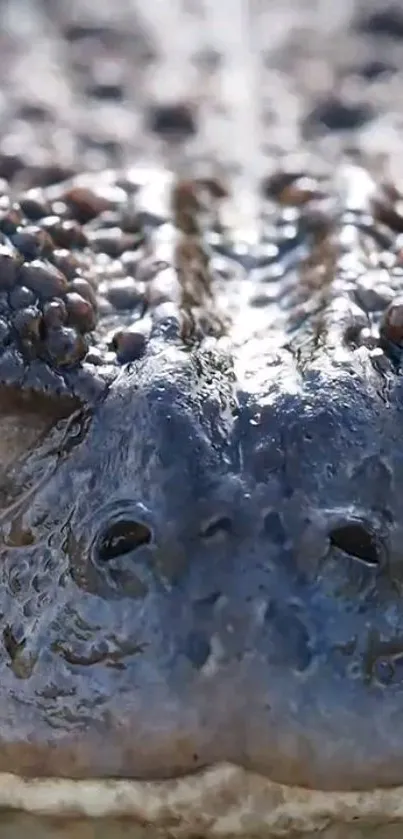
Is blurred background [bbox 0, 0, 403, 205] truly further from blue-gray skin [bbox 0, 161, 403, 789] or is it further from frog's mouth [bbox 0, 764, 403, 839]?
frog's mouth [bbox 0, 764, 403, 839]

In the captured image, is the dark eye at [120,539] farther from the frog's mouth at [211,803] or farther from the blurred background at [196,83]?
the blurred background at [196,83]

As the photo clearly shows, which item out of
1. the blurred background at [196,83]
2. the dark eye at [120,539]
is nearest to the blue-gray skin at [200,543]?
the dark eye at [120,539]

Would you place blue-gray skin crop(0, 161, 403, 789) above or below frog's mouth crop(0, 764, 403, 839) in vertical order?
above

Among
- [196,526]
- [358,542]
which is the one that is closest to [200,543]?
[196,526]

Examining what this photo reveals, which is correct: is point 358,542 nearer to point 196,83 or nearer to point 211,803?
point 211,803

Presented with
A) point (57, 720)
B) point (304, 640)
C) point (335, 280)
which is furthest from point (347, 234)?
point (57, 720)

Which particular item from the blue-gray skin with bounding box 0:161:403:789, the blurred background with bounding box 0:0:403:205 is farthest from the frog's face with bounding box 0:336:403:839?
the blurred background with bounding box 0:0:403:205
